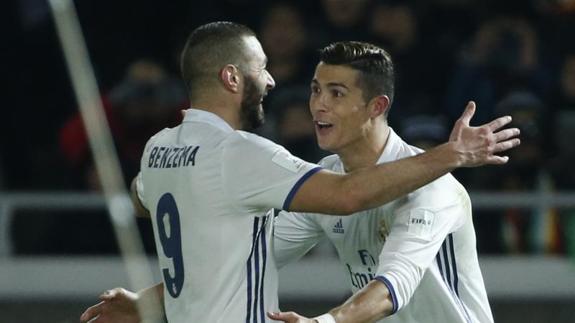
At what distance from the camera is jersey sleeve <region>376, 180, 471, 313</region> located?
4402 mm

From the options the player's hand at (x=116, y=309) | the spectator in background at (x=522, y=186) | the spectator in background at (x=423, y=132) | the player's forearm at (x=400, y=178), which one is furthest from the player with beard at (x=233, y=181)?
the spectator in background at (x=522, y=186)

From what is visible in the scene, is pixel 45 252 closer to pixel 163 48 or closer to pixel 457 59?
pixel 163 48

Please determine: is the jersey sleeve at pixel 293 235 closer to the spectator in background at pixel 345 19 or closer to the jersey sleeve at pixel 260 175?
the jersey sleeve at pixel 260 175

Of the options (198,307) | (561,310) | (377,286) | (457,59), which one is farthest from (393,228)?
(457,59)

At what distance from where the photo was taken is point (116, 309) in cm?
502

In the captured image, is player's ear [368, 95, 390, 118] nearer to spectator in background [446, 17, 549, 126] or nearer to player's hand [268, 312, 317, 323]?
player's hand [268, 312, 317, 323]

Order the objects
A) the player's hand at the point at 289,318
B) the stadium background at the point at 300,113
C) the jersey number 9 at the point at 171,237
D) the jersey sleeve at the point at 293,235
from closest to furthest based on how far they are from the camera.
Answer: the player's hand at the point at 289,318
the jersey number 9 at the point at 171,237
the jersey sleeve at the point at 293,235
the stadium background at the point at 300,113

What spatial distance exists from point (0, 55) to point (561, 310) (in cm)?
365

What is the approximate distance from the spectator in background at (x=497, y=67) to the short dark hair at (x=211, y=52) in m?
3.94

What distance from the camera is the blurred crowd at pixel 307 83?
7984 millimetres

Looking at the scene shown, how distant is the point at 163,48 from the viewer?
8938 millimetres

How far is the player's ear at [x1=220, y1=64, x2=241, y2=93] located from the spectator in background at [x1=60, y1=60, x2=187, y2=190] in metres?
3.34

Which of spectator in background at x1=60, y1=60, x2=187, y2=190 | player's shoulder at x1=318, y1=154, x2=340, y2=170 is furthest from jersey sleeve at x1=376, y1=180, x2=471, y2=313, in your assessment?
spectator in background at x1=60, y1=60, x2=187, y2=190

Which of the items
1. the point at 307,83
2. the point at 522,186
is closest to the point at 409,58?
the point at 307,83
